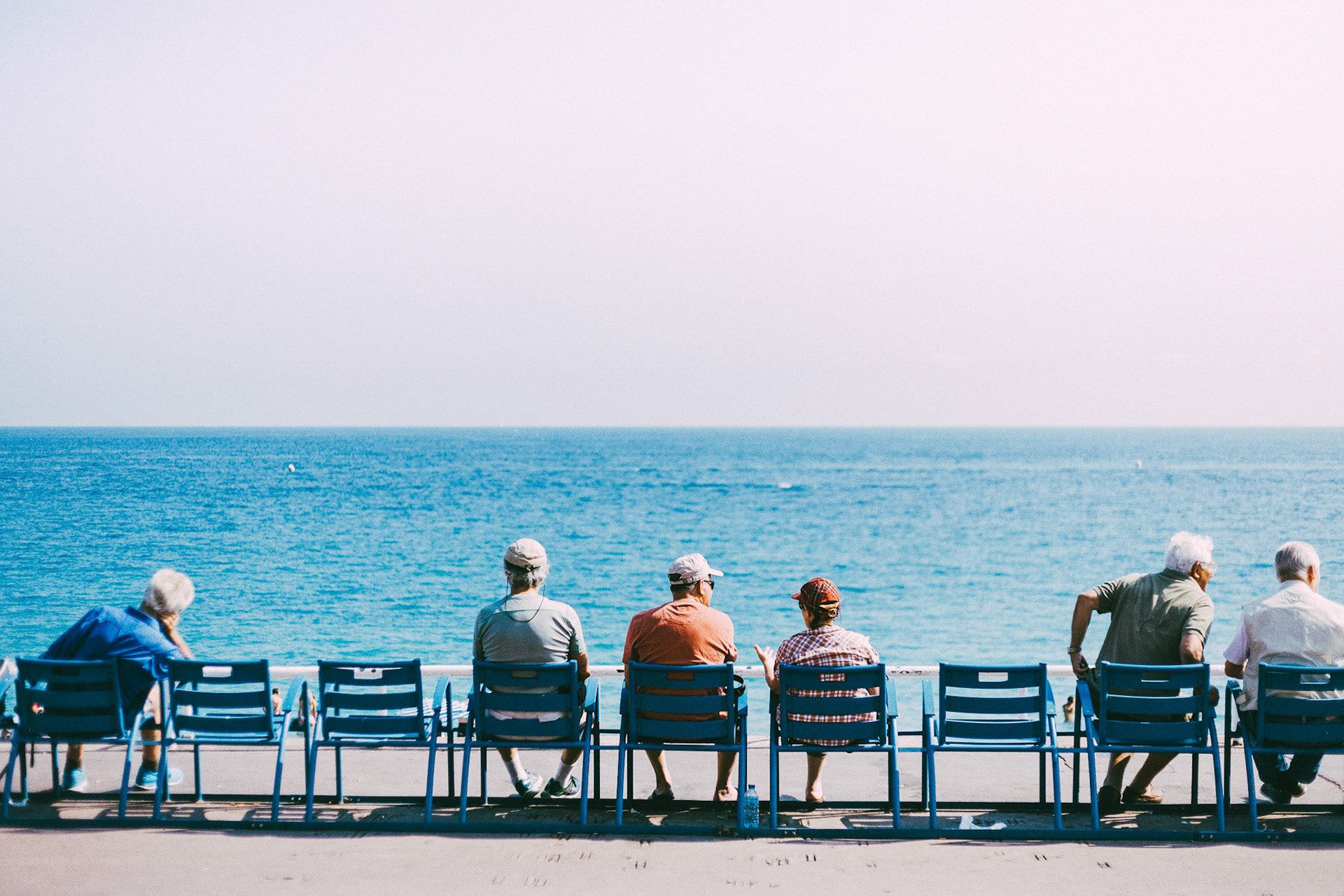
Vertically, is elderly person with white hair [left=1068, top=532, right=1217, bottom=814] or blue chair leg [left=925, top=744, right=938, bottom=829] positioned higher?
elderly person with white hair [left=1068, top=532, right=1217, bottom=814]

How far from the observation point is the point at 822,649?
205 inches

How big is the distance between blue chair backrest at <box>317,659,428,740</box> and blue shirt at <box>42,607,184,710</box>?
0.83 metres

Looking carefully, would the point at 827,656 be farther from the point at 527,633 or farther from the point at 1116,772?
the point at 1116,772

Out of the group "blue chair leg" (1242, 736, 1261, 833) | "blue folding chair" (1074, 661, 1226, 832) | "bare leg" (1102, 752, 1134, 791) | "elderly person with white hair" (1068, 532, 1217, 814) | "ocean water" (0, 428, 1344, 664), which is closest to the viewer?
"blue chair leg" (1242, 736, 1261, 833)

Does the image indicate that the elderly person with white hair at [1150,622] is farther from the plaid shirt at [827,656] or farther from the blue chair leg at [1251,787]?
the plaid shirt at [827,656]

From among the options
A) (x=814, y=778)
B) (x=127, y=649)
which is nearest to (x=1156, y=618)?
(x=814, y=778)

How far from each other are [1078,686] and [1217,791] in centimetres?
72

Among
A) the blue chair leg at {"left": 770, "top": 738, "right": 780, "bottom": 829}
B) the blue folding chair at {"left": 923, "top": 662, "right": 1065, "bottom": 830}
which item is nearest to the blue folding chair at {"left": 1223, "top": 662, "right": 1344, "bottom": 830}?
the blue folding chair at {"left": 923, "top": 662, "right": 1065, "bottom": 830}

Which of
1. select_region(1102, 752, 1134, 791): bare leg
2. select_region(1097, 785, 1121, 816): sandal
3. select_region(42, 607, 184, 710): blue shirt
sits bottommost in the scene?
select_region(1097, 785, 1121, 816): sandal

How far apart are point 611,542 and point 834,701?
129 ft

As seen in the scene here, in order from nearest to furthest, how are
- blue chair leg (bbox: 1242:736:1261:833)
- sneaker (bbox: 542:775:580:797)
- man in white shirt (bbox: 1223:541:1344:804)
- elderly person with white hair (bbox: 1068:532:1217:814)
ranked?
blue chair leg (bbox: 1242:736:1261:833) < man in white shirt (bbox: 1223:541:1344:804) < elderly person with white hair (bbox: 1068:532:1217:814) < sneaker (bbox: 542:775:580:797)

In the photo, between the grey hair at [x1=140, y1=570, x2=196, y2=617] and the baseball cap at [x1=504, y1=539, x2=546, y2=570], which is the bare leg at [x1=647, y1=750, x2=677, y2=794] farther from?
the grey hair at [x1=140, y1=570, x2=196, y2=617]

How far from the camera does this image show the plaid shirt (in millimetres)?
5094

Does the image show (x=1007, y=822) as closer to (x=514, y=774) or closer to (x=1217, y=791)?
(x=1217, y=791)
